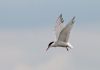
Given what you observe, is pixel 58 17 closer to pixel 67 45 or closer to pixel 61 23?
pixel 61 23

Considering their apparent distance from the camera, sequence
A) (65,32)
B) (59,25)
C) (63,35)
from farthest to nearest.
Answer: (59,25), (63,35), (65,32)

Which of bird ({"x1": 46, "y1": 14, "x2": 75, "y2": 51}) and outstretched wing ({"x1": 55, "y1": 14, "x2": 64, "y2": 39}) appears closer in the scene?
bird ({"x1": 46, "y1": 14, "x2": 75, "y2": 51})

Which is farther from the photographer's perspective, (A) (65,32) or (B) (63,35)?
(B) (63,35)

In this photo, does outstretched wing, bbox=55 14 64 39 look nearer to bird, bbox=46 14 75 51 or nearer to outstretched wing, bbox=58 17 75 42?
bird, bbox=46 14 75 51

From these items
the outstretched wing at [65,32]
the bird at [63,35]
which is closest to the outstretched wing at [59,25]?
the bird at [63,35]

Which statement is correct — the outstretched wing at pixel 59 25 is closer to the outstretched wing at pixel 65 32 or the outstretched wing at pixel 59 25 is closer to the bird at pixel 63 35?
the bird at pixel 63 35

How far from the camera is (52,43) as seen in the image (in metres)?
62.8

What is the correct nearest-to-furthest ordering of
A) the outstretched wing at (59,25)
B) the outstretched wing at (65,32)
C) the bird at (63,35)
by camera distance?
1. the outstretched wing at (65,32)
2. the bird at (63,35)
3. the outstretched wing at (59,25)

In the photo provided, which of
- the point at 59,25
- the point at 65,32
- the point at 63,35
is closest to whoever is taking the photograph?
→ the point at 65,32

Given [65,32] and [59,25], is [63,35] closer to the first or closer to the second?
[65,32]

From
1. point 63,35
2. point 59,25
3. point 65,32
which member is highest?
point 59,25

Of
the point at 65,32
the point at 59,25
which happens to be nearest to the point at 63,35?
the point at 65,32

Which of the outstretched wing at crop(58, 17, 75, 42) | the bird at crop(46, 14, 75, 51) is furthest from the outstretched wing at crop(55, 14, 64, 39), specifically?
the outstretched wing at crop(58, 17, 75, 42)

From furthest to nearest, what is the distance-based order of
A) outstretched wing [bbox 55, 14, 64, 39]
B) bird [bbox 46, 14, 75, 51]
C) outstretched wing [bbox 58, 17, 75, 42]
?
outstretched wing [bbox 55, 14, 64, 39], bird [bbox 46, 14, 75, 51], outstretched wing [bbox 58, 17, 75, 42]
